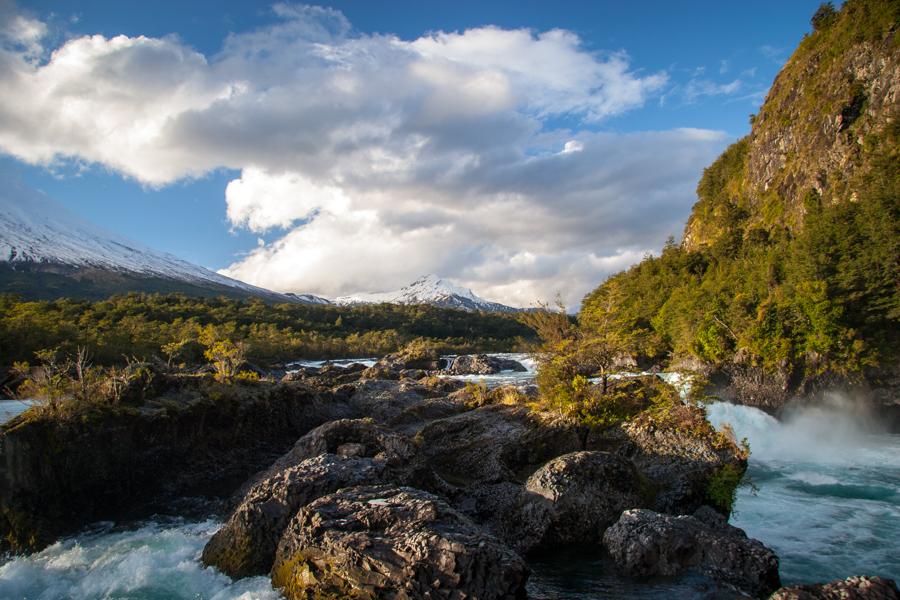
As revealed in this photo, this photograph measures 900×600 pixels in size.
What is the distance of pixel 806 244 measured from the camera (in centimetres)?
3828

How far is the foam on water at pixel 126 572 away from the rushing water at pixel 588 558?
Answer: 21 millimetres

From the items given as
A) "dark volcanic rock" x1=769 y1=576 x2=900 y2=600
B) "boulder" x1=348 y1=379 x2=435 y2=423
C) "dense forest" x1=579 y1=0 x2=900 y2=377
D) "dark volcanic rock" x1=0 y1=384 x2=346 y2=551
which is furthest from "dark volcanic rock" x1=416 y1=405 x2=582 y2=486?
"dark volcanic rock" x1=769 y1=576 x2=900 y2=600

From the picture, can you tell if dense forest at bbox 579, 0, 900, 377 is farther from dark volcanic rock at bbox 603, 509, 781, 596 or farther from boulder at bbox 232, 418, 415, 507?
boulder at bbox 232, 418, 415, 507

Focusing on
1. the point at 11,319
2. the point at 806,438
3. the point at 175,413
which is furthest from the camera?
the point at 11,319

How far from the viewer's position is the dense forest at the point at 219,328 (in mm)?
40562

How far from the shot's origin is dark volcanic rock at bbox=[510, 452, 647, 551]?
10836 mm

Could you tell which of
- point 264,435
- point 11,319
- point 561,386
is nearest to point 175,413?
point 264,435

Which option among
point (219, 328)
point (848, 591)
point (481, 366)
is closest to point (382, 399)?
point (848, 591)

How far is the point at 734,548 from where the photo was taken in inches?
355

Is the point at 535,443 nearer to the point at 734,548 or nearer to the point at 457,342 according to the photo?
the point at 734,548

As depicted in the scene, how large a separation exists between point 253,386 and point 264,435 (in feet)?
7.37

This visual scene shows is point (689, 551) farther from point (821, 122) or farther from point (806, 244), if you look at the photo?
point (821, 122)

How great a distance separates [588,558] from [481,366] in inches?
2124

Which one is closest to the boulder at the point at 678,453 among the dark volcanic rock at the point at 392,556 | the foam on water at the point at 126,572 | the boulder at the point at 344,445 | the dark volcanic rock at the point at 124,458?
the dark volcanic rock at the point at 392,556
